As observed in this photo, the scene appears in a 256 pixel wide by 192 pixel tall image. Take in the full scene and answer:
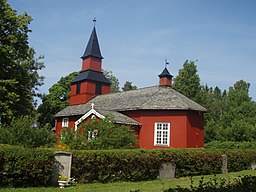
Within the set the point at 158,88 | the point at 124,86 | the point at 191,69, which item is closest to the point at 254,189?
the point at 158,88

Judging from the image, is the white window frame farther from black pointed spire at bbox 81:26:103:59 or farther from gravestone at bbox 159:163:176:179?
gravestone at bbox 159:163:176:179

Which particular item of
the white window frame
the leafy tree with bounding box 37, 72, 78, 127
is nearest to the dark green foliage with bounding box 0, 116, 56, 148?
the white window frame

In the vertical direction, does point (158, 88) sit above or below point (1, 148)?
above

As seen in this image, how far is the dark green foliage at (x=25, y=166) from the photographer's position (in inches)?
468

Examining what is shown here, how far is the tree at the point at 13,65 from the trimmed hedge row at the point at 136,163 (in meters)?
14.7

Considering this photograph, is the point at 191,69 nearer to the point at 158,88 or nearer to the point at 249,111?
the point at 249,111

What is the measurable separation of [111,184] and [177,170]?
4.50 metres

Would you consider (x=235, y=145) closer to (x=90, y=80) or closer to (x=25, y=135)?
(x=90, y=80)

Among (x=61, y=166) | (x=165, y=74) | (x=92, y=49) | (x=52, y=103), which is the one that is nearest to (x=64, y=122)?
(x=92, y=49)

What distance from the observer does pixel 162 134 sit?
27.3 metres

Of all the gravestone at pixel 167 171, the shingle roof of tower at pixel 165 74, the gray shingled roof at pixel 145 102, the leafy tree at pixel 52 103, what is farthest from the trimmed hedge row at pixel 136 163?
the leafy tree at pixel 52 103

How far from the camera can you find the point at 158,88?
3194 centimetres

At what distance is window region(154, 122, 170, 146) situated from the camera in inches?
1063

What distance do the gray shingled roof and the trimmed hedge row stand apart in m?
9.53
